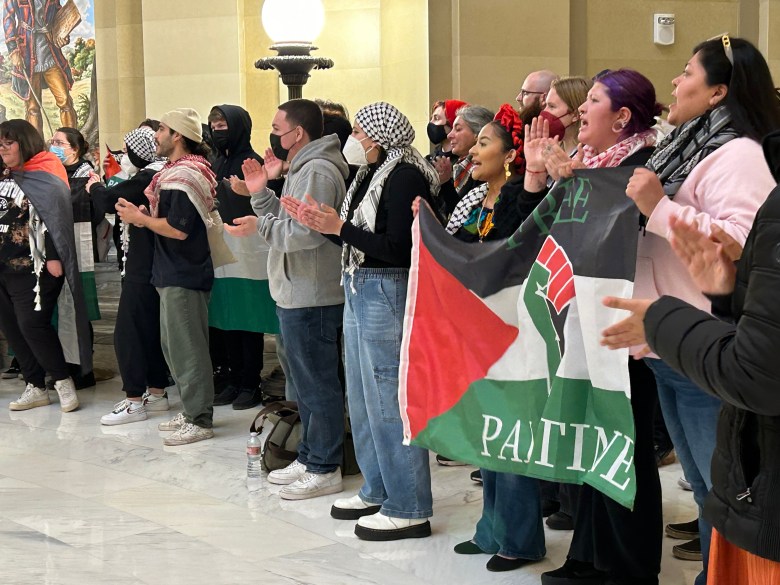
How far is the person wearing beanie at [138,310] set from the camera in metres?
7.66

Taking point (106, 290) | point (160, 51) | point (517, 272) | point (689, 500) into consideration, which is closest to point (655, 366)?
point (517, 272)

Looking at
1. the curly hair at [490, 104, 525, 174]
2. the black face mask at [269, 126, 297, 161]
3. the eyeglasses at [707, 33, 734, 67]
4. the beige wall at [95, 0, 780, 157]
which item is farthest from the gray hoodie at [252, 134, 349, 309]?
the beige wall at [95, 0, 780, 157]

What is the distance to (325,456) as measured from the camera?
5.98m

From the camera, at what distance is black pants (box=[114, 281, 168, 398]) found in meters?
7.77

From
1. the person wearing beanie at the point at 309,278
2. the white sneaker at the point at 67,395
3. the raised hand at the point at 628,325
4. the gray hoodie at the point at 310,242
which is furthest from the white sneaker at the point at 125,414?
the raised hand at the point at 628,325

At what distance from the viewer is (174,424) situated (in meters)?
7.41

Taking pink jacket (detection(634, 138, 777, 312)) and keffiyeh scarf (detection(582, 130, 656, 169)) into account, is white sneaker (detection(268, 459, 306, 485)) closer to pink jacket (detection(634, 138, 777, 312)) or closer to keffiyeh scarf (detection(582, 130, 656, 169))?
keffiyeh scarf (detection(582, 130, 656, 169))

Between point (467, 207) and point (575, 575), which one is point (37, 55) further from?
point (575, 575)

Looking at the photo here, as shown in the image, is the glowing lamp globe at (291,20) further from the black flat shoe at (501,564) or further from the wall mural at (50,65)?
the wall mural at (50,65)

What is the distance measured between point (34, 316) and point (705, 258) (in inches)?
266

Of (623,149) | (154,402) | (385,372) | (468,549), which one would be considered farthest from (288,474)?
(623,149)

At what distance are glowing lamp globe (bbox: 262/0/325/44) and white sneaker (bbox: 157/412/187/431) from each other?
2855 mm

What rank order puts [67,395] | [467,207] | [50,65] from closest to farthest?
[467,207]
[67,395]
[50,65]

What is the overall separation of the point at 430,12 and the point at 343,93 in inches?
69.9
